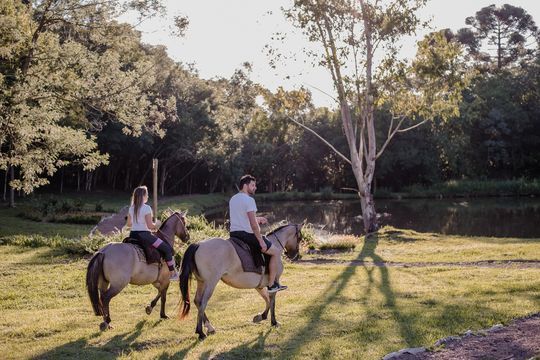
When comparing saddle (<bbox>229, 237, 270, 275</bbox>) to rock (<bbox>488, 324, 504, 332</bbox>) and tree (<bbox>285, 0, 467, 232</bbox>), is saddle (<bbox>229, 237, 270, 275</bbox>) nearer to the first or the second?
rock (<bbox>488, 324, 504, 332</bbox>)

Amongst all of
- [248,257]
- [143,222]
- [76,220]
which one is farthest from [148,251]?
[76,220]

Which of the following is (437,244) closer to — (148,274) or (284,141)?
(148,274)

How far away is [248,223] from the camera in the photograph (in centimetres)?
906

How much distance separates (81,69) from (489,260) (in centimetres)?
1621

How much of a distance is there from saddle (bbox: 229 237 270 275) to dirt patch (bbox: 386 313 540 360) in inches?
112

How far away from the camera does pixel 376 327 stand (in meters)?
8.81

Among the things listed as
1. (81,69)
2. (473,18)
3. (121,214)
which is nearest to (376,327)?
(81,69)

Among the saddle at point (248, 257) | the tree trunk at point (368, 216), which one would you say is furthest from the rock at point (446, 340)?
the tree trunk at point (368, 216)

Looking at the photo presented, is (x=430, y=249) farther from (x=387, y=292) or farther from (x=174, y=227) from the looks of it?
(x=174, y=227)

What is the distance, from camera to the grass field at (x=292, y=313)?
26.1ft

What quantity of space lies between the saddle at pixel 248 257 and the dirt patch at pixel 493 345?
9.35 feet

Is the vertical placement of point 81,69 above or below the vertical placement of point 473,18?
below

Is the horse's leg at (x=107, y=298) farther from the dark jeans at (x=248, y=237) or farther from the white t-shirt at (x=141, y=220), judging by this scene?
the dark jeans at (x=248, y=237)

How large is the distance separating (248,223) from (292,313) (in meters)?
2.15
